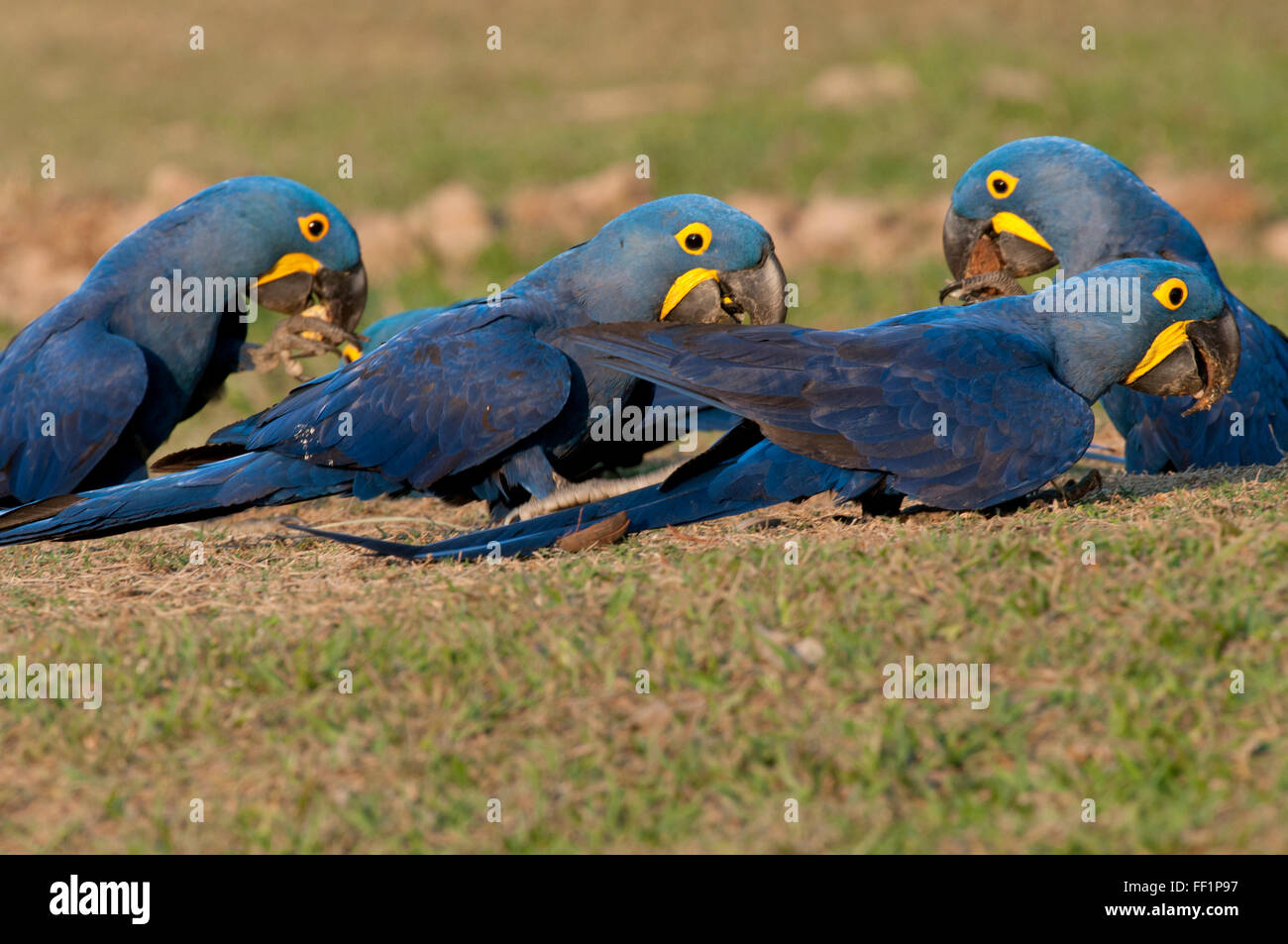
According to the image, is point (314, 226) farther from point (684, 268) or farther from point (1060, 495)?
point (1060, 495)

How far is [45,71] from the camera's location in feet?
49.4

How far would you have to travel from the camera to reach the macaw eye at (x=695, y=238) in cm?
374

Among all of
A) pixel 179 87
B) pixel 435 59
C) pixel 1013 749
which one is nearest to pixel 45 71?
pixel 179 87

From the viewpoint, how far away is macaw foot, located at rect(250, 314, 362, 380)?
4531mm

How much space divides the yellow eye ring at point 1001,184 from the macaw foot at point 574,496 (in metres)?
1.72

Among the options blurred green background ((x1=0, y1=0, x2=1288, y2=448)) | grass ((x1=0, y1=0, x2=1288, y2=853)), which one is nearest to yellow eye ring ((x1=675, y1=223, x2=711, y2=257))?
grass ((x1=0, y1=0, x2=1288, y2=853))

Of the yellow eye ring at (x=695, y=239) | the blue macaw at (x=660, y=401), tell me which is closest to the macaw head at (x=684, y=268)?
the yellow eye ring at (x=695, y=239)

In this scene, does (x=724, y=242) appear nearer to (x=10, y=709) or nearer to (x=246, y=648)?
(x=246, y=648)

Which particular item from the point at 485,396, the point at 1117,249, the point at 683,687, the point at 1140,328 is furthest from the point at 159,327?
the point at 1117,249

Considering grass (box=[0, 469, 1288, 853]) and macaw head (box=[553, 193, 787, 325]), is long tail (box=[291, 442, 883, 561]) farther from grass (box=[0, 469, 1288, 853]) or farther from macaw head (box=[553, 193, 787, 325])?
macaw head (box=[553, 193, 787, 325])

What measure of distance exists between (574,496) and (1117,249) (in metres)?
2.07

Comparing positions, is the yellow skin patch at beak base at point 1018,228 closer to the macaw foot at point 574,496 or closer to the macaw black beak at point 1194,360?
the macaw black beak at point 1194,360

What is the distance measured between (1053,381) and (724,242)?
99cm
